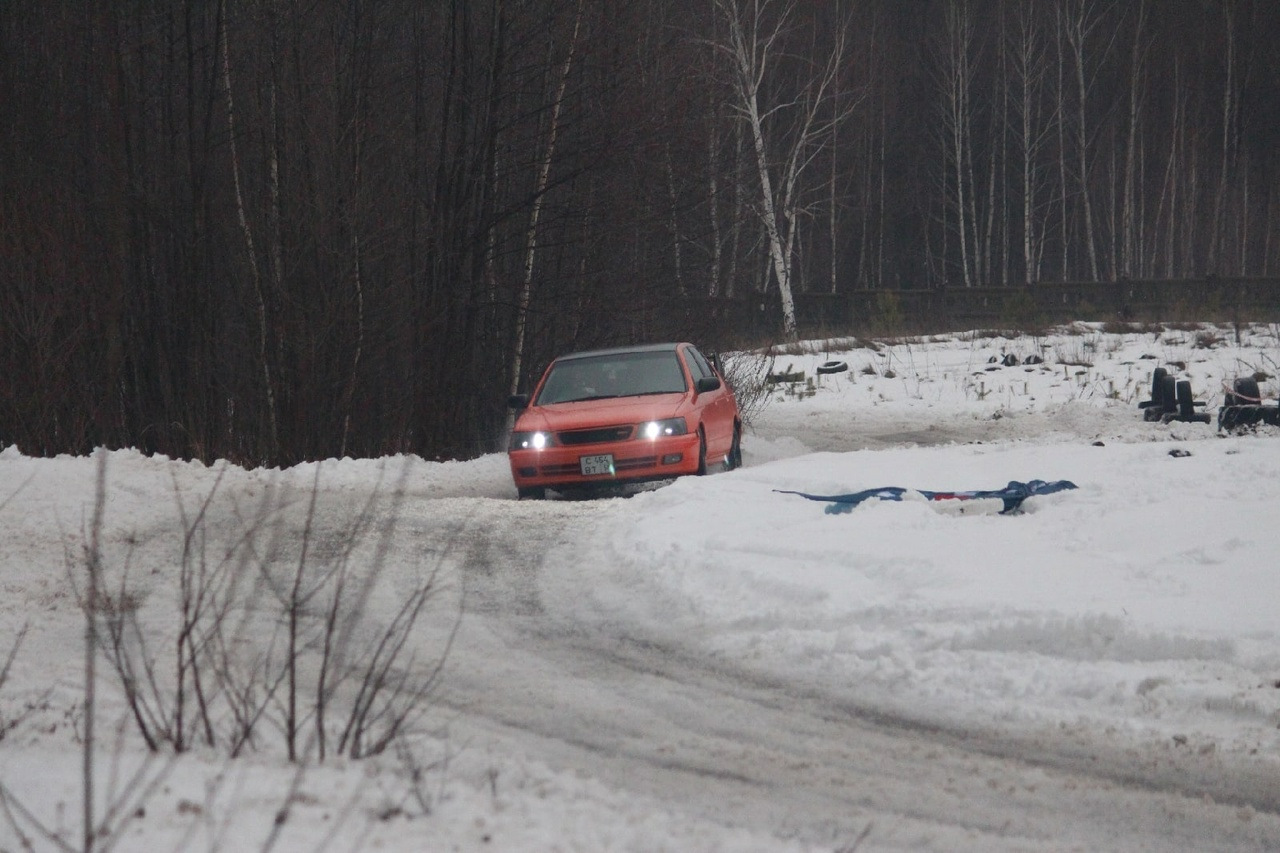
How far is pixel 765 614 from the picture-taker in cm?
722

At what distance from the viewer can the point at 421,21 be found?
2048 centimetres

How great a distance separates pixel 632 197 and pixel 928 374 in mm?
12268

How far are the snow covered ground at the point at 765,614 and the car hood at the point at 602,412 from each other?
1151 millimetres

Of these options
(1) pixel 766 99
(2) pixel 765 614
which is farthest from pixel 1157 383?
(1) pixel 766 99

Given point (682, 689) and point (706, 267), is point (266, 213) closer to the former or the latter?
point (706, 267)

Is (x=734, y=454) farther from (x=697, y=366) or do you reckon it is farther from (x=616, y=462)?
(x=616, y=462)

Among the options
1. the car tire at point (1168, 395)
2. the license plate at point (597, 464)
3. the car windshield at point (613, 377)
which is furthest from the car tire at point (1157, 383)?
the license plate at point (597, 464)

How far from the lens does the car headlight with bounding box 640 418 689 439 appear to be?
1330 cm

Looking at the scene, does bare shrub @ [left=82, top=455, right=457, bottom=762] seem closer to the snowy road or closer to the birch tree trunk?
the snowy road

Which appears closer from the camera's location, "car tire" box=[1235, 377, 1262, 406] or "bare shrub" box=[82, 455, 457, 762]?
"bare shrub" box=[82, 455, 457, 762]

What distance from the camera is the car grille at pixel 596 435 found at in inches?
524

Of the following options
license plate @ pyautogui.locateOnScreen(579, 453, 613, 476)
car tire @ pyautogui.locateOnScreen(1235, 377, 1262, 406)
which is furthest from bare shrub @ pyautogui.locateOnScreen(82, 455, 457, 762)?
car tire @ pyautogui.locateOnScreen(1235, 377, 1262, 406)

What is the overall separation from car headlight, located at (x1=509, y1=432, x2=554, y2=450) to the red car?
0.01m

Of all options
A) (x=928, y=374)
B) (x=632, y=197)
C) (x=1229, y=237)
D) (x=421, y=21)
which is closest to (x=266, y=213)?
(x=421, y=21)
